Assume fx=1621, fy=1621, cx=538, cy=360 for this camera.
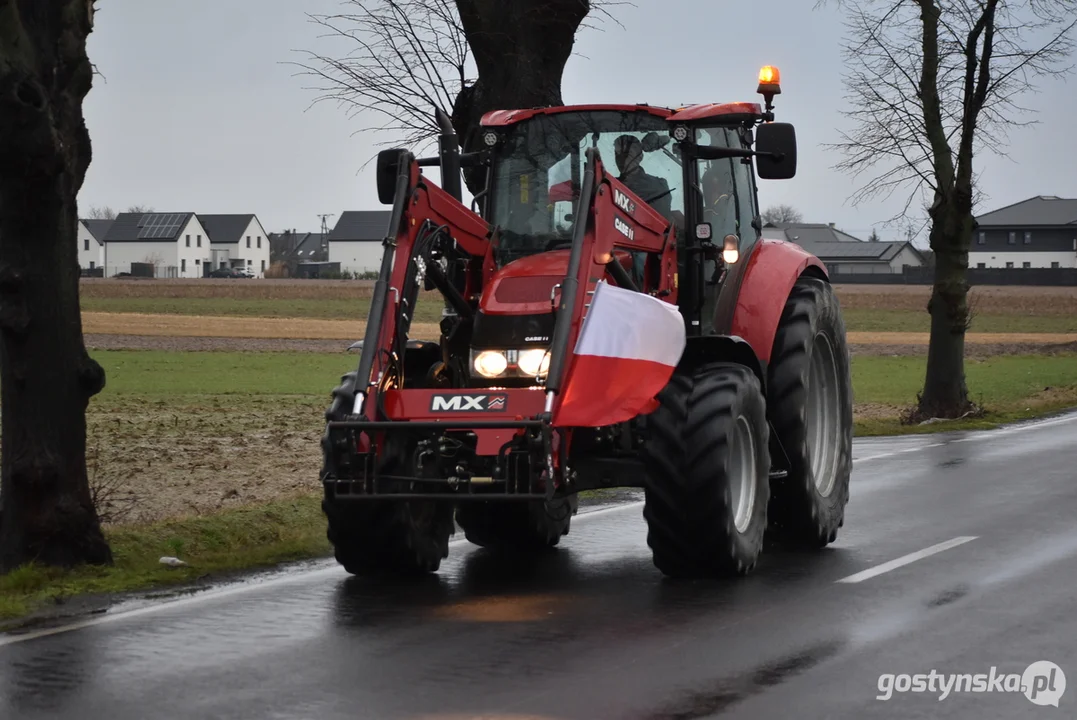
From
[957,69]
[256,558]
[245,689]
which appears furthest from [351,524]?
[957,69]

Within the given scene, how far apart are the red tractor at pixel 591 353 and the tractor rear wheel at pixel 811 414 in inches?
0.8

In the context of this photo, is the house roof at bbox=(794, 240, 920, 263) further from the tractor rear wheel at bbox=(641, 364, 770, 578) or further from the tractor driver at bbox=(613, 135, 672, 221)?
the tractor rear wheel at bbox=(641, 364, 770, 578)

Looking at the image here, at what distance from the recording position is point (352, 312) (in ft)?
235

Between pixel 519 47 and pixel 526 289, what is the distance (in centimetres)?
785

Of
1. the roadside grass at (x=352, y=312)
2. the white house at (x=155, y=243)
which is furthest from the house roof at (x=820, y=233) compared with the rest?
the roadside grass at (x=352, y=312)

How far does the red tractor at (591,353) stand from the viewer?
920 cm

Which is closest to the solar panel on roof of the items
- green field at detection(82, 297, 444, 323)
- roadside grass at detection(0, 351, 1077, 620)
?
green field at detection(82, 297, 444, 323)

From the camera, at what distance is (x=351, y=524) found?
986 cm

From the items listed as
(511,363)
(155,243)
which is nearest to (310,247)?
(155,243)

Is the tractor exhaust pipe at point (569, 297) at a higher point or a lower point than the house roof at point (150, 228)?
lower

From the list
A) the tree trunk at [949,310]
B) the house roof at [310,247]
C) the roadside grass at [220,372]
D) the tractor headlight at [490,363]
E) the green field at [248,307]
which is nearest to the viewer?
the tractor headlight at [490,363]

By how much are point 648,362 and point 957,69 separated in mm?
18467

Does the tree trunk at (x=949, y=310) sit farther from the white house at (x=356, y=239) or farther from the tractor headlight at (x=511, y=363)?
the white house at (x=356, y=239)

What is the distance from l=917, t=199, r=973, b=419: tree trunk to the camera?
26.0 metres
